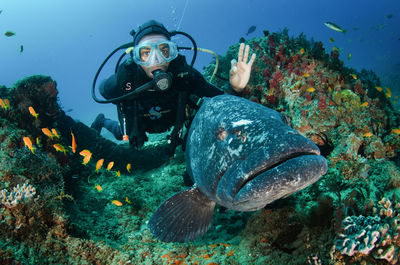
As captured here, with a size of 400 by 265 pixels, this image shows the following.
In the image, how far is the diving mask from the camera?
4.64 meters

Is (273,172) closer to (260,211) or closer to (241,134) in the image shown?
(241,134)

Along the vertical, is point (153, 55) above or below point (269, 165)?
above

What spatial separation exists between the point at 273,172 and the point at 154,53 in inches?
160

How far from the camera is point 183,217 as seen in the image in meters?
2.79

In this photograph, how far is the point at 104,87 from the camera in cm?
573

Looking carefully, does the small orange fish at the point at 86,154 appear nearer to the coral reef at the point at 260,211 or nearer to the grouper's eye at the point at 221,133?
the coral reef at the point at 260,211

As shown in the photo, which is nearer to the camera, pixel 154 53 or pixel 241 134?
pixel 241 134

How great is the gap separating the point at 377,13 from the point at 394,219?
153 metres

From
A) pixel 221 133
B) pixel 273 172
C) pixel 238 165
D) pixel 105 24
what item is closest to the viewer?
pixel 273 172

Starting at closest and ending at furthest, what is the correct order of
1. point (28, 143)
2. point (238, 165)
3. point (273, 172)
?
1. point (273, 172)
2. point (238, 165)
3. point (28, 143)

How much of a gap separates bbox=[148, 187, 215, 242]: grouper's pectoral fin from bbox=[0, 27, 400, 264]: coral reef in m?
0.41

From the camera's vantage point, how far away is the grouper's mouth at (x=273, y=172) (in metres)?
1.48

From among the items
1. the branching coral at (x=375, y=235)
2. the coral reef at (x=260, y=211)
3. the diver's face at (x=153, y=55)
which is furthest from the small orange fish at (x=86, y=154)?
the branching coral at (x=375, y=235)

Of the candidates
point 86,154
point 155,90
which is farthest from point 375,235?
point 86,154
